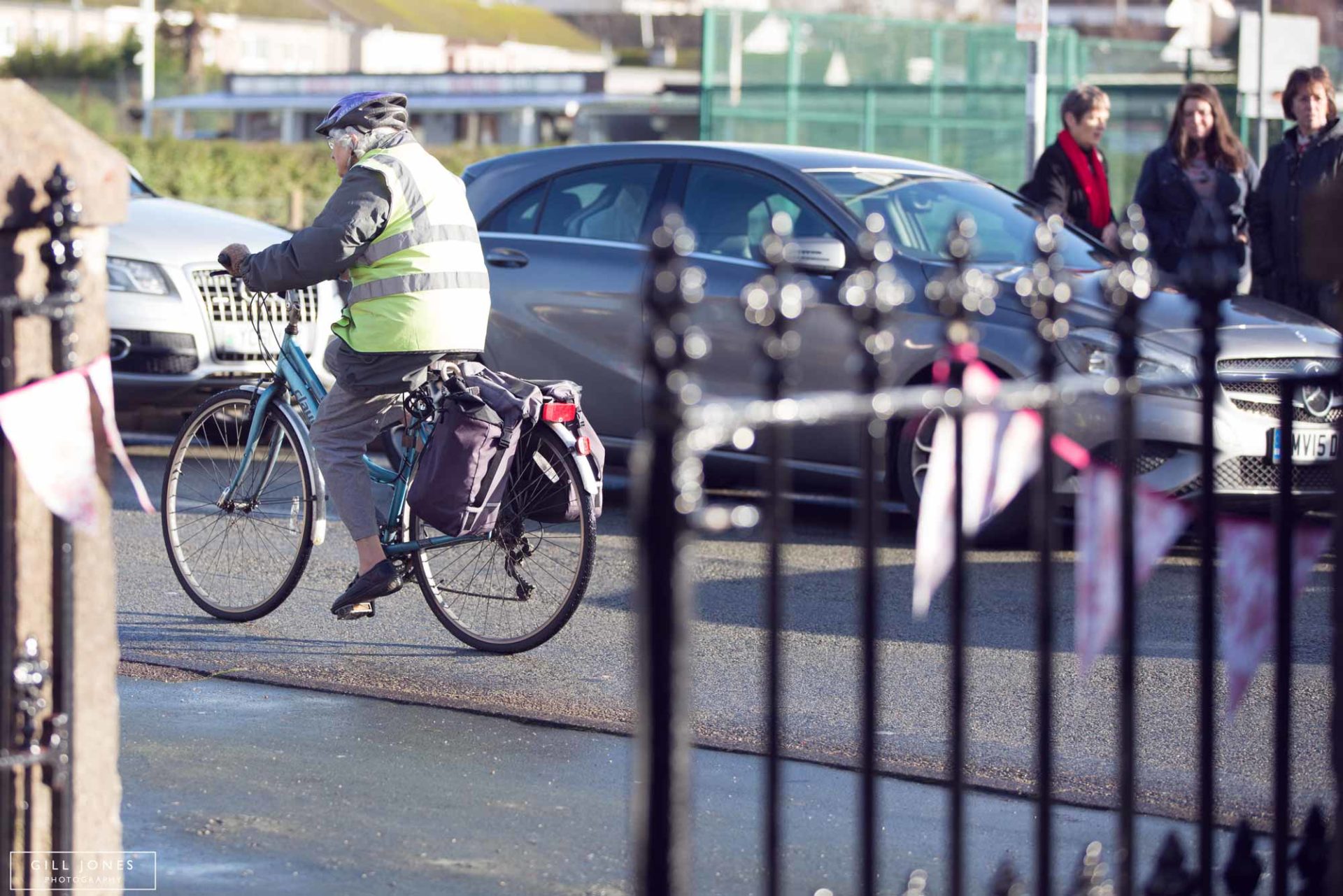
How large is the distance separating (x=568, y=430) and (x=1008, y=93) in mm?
16662

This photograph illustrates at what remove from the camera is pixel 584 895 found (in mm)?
3965

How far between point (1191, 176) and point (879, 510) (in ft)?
25.5

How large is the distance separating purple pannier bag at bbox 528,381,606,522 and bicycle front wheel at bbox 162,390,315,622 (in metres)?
0.84

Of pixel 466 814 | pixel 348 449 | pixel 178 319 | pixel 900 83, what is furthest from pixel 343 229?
pixel 900 83

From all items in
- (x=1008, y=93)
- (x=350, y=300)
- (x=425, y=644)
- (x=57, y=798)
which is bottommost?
(x=425, y=644)

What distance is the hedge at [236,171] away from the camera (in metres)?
36.2

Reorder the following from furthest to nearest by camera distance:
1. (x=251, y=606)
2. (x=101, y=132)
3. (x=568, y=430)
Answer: (x=101, y=132) < (x=251, y=606) < (x=568, y=430)

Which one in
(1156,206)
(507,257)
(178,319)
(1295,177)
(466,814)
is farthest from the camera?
(178,319)

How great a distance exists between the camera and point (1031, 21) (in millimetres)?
14141

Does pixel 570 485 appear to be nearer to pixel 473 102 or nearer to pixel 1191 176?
pixel 1191 176

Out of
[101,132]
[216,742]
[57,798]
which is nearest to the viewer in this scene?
[57,798]

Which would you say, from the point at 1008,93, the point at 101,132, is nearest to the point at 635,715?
the point at 1008,93

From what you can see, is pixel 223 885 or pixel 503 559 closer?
pixel 223 885

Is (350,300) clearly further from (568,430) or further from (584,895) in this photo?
(584,895)
